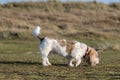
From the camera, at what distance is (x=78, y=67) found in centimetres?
1956

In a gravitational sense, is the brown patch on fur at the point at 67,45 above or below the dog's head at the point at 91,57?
above

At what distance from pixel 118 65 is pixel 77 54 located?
5.70ft

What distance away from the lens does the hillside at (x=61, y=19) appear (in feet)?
143

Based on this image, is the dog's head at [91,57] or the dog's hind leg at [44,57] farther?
the dog's head at [91,57]

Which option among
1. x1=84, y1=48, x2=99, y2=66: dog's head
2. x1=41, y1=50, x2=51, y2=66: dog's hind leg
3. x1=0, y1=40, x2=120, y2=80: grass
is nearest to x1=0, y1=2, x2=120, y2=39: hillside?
x1=0, y1=40, x2=120, y2=80: grass

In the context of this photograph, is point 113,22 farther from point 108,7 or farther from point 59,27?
point 108,7

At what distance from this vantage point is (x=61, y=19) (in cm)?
5638

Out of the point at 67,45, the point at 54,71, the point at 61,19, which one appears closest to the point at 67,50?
the point at 67,45

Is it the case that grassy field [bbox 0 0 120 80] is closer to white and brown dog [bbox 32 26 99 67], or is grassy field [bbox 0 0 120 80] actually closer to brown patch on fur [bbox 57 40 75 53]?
white and brown dog [bbox 32 26 99 67]

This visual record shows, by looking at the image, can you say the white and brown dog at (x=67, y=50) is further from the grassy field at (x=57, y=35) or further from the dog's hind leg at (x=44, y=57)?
the grassy field at (x=57, y=35)

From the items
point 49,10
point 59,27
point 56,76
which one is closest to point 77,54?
point 56,76

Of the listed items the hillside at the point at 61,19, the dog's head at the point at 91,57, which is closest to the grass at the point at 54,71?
the dog's head at the point at 91,57

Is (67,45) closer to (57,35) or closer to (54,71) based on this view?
(54,71)

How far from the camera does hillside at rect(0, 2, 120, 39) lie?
43.6 meters
